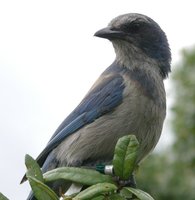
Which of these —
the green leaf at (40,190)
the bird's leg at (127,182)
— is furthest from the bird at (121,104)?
the green leaf at (40,190)

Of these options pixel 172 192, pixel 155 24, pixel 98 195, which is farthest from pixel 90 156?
pixel 172 192

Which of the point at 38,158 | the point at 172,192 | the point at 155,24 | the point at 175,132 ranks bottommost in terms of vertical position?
the point at 172,192

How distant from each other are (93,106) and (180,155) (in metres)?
6.06

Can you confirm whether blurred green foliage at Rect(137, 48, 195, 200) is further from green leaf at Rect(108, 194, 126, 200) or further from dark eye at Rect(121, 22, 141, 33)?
green leaf at Rect(108, 194, 126, 200)

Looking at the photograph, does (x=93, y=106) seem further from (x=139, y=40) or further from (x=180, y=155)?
(x=180, y=155)

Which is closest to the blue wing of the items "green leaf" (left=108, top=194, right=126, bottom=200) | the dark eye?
the dark eye

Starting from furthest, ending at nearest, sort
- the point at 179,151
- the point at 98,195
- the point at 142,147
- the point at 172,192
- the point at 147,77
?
the point at 179,151
the point at 172,192
the point at 147,77
the point at 142,147
the point at 98,195

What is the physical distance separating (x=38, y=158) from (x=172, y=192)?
5715mm

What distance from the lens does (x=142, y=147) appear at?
7.45 m

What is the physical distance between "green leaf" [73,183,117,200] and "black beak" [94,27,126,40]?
120 inches

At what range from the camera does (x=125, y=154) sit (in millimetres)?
5332

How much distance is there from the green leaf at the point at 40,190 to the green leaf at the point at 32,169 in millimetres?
95

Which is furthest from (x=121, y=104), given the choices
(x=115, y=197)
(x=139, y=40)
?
(x=115, y=197)

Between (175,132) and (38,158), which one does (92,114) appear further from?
(175,132)
